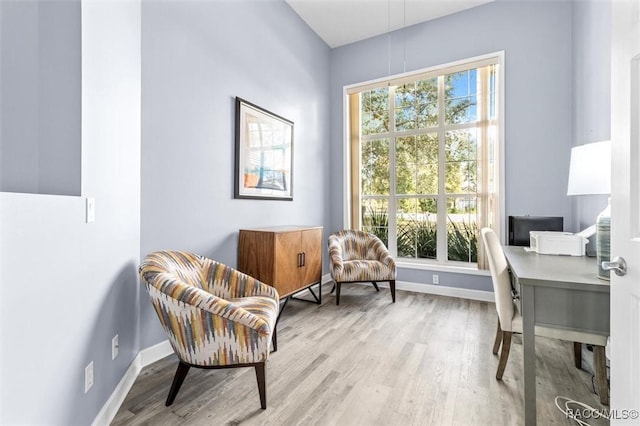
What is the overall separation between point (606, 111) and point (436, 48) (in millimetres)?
2152

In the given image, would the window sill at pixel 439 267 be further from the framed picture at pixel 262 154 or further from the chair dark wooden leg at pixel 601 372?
the chair dark wooden leg at pixel 601 372

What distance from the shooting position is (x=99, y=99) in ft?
4.83

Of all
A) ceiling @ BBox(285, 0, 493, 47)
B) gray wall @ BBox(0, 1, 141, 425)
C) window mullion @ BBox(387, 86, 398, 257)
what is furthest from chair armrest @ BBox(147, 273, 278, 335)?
ceiling @ BBox(285, 0, 493, 47)

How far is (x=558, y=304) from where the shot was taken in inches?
51.4

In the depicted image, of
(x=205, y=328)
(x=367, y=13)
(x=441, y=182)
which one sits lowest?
(x=205, y=328)

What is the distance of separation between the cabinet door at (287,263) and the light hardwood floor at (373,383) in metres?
0.37

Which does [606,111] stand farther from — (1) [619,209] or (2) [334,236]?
(2) [334,236]

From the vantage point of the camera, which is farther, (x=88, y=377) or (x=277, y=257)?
(x=277, y=257)

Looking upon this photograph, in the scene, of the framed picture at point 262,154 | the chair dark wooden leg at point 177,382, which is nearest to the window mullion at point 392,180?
the framed picture at point 262,154

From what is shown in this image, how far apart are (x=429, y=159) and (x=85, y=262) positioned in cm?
368

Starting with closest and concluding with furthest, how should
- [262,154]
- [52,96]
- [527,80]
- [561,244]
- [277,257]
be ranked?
[52,96] < [561,244] < [277,257] < [262,154] < [527,80]

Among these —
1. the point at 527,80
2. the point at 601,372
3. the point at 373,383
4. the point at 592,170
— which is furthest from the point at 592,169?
the point at 527,80

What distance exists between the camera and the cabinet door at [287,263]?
267cm

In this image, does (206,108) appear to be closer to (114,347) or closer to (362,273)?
(114,347)
